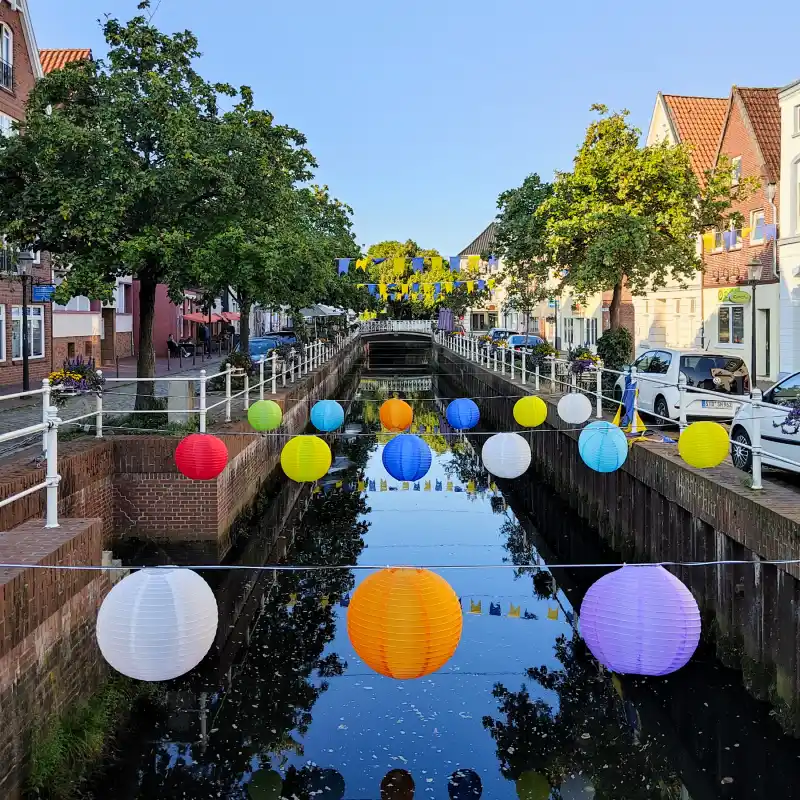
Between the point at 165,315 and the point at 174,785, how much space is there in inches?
1872

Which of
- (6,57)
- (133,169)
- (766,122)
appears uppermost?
(6,57)

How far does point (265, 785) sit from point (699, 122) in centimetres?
4010

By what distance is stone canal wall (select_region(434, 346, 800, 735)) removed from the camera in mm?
8516

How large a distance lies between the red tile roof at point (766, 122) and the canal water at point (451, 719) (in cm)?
2365

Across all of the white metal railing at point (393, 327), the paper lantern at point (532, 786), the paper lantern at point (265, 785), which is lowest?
the paper lantern at point (532, 786)

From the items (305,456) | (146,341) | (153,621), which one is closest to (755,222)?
(146,341)

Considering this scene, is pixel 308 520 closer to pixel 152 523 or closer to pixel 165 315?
pixel 152 523

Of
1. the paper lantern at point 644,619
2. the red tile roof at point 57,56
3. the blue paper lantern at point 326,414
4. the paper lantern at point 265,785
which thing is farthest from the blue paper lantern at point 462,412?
the red tile roof at point 57,56

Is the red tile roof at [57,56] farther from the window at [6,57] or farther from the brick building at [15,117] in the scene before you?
the window at [6,57]

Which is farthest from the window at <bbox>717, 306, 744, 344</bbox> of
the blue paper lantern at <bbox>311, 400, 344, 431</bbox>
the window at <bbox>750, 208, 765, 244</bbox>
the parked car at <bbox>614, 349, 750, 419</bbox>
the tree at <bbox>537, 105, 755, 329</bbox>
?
the blue paper lantern at <bbox>311, 400, 344, 431</bbox>

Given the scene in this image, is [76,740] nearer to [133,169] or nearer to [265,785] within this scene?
[265,785]

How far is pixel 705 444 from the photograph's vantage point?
10594mm

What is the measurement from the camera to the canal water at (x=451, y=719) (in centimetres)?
770

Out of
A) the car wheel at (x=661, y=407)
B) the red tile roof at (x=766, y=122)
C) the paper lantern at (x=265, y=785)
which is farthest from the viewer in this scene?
the red tile roof at (x=766, y=122)
